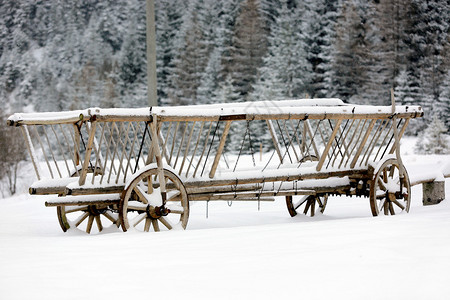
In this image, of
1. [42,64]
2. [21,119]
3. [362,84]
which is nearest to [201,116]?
[21,119]

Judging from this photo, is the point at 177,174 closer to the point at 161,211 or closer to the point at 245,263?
the point at 161,211

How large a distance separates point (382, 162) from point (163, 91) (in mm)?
37925

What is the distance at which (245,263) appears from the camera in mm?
3146

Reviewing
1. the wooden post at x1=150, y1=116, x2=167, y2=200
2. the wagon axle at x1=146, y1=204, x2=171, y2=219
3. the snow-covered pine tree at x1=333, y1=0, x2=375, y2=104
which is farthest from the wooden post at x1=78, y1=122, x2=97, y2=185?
the snow-covered pine tree at x1=333, y1=0, x2=375, y2=104

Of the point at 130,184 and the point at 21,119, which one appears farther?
the point at 21,119

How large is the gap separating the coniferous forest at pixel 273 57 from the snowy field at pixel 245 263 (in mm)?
24216

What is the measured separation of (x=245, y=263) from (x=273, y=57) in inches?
1305

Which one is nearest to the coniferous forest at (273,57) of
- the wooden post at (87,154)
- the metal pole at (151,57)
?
the metal pole at (151,57)

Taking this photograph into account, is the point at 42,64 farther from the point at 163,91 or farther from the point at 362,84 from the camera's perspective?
the point at 362,84

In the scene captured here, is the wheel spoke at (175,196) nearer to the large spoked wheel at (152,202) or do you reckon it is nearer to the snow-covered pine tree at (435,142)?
the large spoked wheel at (152,202)

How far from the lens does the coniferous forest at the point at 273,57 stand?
3259 centimetres

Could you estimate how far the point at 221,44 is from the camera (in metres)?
41.5

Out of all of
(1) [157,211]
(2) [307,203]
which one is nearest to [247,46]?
(2) [307,203]

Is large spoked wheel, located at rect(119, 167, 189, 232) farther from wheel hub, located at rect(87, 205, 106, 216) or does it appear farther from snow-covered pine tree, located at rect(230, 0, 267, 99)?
snow-covered pine tree, located at rect(230, 0, 267, 99)
